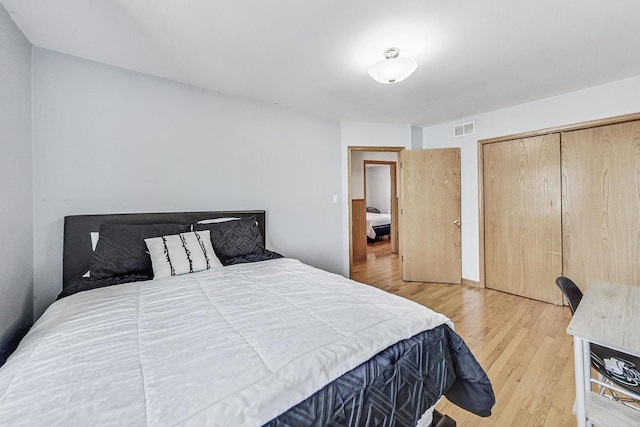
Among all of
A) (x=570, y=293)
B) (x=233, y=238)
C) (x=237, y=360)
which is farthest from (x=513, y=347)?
(x=233, y=238)

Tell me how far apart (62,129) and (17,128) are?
313mm

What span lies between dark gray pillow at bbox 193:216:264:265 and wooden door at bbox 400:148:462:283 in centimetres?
234

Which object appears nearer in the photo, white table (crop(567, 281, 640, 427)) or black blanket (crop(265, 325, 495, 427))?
black blanket (crop(265, 325, 495, 427))

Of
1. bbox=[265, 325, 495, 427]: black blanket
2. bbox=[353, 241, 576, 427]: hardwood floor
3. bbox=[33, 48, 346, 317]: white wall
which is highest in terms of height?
bbox=[33, 48, 346, 317]: white wall

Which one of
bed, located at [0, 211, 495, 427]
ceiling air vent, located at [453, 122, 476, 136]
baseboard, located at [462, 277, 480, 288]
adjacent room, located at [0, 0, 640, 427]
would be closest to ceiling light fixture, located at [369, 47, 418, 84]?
adjacent room, located at [0, 0, 640, 427]

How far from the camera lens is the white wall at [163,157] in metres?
1.94

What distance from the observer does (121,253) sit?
1.81 metres

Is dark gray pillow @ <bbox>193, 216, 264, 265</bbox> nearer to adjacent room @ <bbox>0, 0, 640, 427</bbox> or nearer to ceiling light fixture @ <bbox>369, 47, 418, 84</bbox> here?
adjacent room @ <bbox>0, 0, 640, 427</bbox>

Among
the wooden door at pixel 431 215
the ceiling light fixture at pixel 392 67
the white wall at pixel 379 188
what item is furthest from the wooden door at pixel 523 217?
the white wall at pixel 379 188

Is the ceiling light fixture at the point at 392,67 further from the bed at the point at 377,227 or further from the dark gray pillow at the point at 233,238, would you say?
the bed at the point at 377,227

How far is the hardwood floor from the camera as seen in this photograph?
1.47 metres

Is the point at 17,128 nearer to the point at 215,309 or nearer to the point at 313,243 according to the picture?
the point at 215,309

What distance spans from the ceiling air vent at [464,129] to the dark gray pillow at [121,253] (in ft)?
12.5

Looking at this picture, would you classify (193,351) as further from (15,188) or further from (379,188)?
(379,188)
